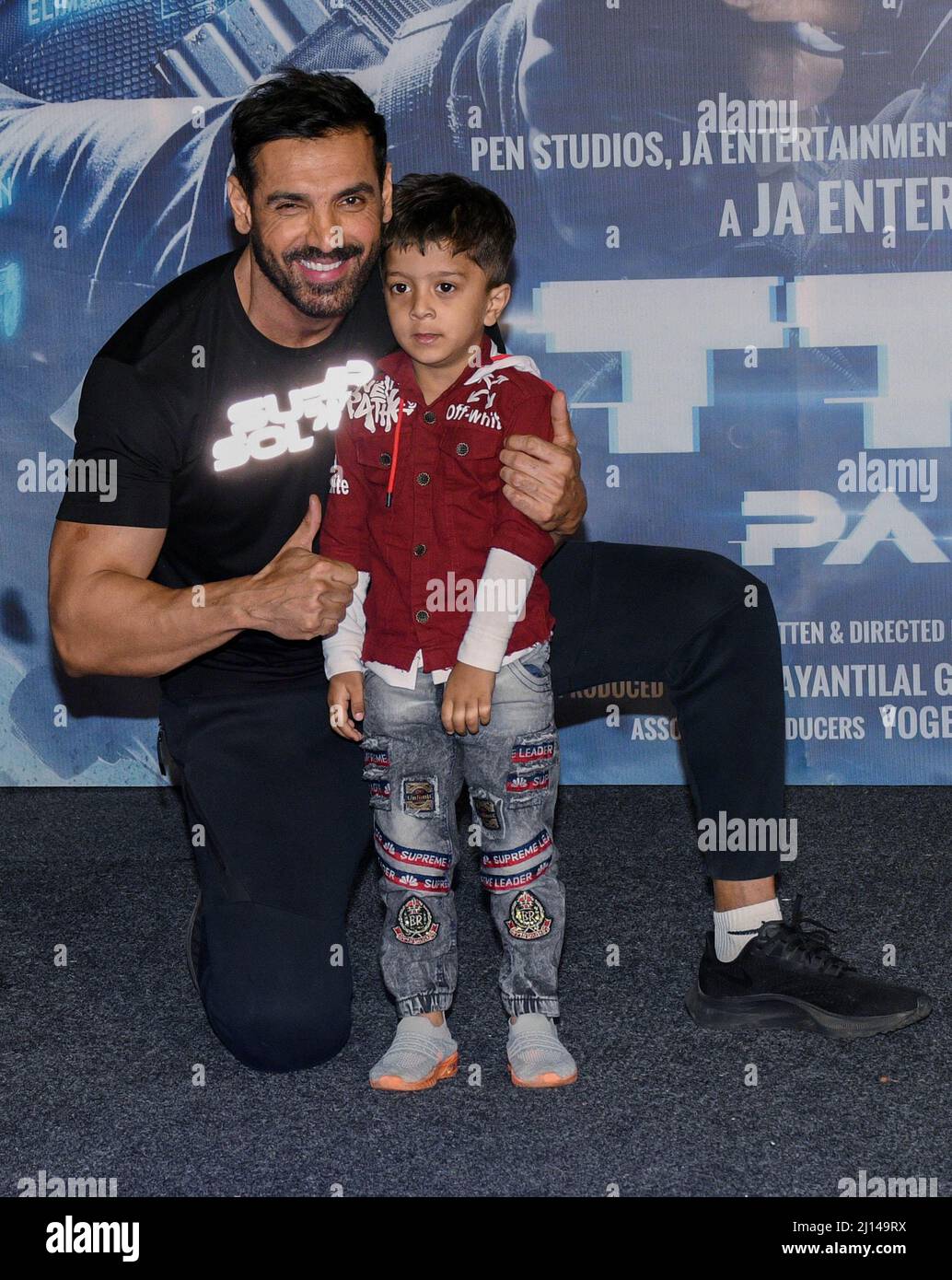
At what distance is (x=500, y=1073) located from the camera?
1842 mm

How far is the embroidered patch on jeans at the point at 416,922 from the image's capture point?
1.81 meters

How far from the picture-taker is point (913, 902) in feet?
7.93

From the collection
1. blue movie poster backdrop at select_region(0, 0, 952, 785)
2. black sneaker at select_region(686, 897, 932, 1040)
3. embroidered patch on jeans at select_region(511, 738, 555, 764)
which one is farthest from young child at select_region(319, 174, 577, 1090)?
blue movie poster backdrop at select_region(0, 0, 952, 785)

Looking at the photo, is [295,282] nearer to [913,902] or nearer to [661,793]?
[913,902]

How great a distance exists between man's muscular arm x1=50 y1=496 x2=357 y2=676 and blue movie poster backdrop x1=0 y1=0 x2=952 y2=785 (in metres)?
1.45

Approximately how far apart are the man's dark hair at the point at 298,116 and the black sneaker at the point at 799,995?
3.99 feet

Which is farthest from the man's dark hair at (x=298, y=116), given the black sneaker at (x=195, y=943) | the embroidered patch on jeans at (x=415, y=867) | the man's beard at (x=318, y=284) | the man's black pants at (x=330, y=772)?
the black sneaker at (x=195, y=943)

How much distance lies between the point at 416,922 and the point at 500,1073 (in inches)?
9.3

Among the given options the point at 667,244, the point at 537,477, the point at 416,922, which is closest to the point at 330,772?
the point at 416,922

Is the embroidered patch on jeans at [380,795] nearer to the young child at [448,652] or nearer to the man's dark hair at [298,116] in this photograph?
the young child at [448,652]

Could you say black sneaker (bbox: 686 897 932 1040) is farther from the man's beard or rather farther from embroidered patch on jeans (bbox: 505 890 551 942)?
the man's beard

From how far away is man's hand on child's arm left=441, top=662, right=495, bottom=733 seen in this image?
172cm

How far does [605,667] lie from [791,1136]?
0.70m

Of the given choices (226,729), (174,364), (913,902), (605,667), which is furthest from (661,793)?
(174,364)
